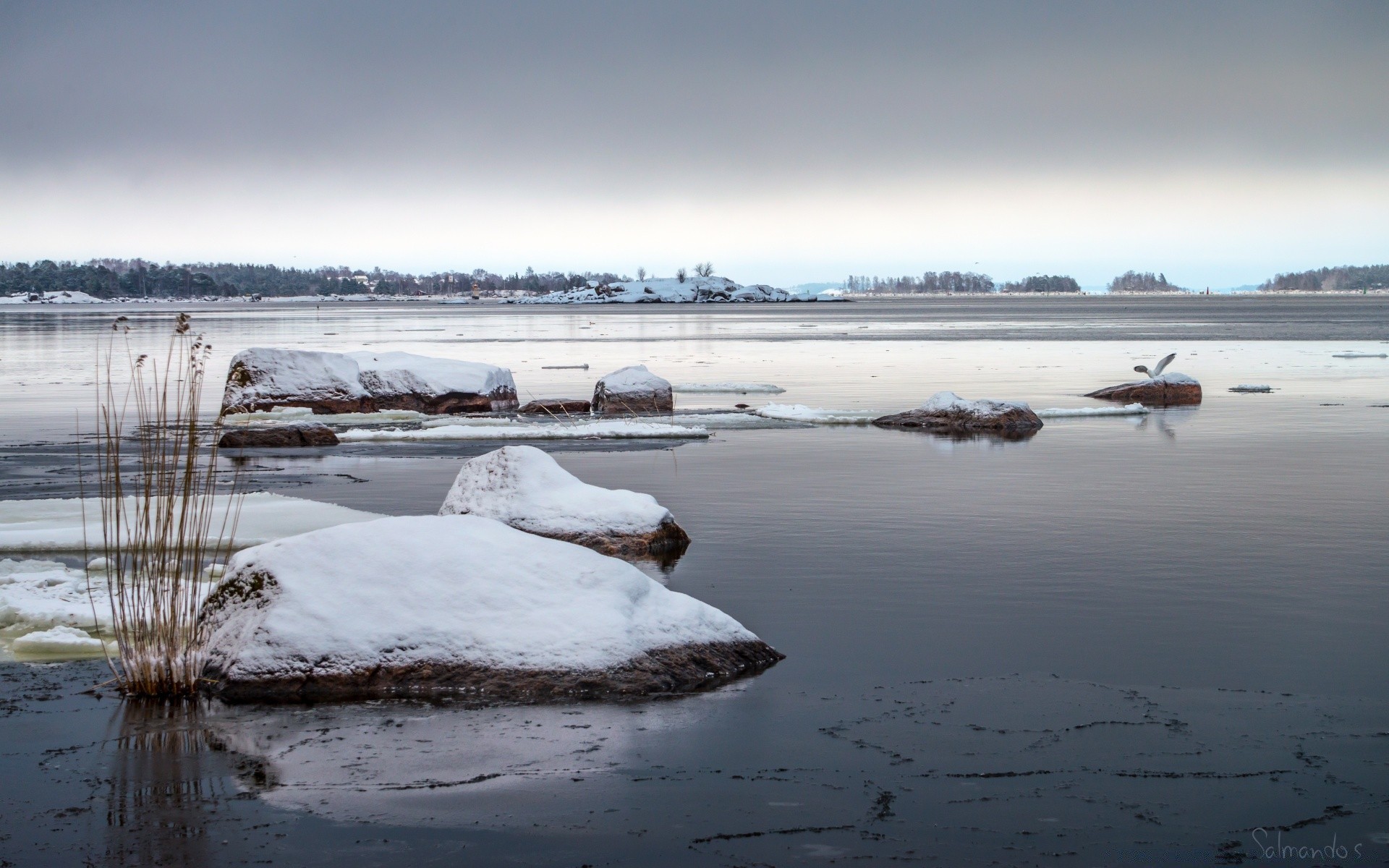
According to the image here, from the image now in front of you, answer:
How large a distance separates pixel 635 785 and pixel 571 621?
172 centimetres

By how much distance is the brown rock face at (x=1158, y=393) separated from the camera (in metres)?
26.5

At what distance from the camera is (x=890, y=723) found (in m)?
6.89

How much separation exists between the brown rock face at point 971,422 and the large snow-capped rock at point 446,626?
14097mm

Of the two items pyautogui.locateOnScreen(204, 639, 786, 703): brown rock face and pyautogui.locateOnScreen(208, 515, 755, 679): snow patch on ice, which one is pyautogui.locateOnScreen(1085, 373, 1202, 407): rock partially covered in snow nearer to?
pyautogui.locateOnScreen(208, 515, 755, 679): snow patch on ice

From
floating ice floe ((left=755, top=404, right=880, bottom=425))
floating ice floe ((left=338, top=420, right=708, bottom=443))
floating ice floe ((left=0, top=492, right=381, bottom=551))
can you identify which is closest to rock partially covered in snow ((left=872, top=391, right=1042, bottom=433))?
floating ice floe ((left=755, top=404, right=880, bottom=425))

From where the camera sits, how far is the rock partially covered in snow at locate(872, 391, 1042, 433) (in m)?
21.4

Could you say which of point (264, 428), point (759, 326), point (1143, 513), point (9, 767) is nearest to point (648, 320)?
point (759, 326)

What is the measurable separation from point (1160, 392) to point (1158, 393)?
0.07 m

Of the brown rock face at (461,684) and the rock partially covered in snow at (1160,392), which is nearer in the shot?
the brown rock face at (461,684)

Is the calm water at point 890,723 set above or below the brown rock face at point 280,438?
below

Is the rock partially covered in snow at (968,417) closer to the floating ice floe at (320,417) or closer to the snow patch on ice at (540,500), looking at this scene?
the floating ice floe at (320,417)

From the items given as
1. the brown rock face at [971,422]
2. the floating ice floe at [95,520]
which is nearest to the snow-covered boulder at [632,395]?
the brown rock face at [971,422]

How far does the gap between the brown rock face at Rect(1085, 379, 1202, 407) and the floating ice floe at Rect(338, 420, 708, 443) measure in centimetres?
1049

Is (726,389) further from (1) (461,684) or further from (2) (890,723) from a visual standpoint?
(2) (890,723)
